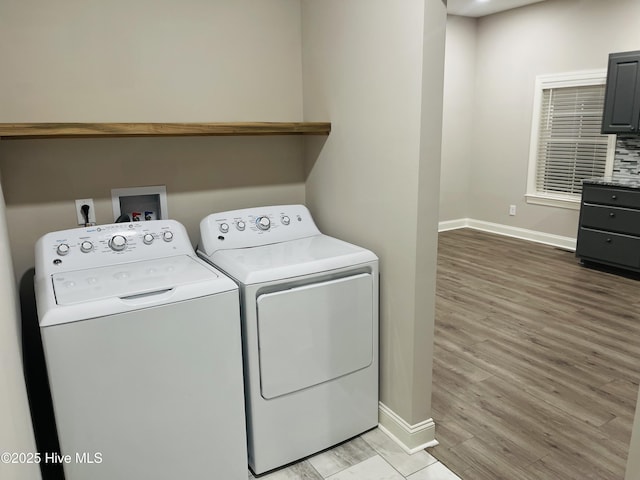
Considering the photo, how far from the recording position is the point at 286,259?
2.04 m

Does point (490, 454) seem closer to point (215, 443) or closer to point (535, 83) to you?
point (215, 443)

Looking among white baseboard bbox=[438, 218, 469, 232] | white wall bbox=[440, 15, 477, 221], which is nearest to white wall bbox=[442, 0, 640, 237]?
white wall bbox=[440, 15, 477, 221]

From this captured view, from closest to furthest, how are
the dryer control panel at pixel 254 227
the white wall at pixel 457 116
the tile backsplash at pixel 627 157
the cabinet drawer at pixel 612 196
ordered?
the dryer control panel at pixel 254 227 → the cabinet drawer at pixel 612 196 → the tile backsplash at pixel 627 157 → the white wall at pixel 457 116

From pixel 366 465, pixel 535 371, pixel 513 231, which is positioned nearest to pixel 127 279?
pixel 366 465

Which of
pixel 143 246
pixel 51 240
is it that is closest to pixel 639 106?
pixel 143 246

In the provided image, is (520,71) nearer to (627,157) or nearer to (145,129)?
(627,157)

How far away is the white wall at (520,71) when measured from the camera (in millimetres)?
4891

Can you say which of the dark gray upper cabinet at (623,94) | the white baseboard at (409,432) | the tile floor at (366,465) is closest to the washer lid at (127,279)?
the tile floor at (366,465)

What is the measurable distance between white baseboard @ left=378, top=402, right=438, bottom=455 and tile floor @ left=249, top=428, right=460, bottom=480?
0.03 m

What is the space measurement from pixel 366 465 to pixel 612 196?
375 cm

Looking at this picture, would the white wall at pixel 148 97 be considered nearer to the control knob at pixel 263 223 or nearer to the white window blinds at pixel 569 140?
the control knob at pixel 263 223

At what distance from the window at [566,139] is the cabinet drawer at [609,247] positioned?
0.78 meters

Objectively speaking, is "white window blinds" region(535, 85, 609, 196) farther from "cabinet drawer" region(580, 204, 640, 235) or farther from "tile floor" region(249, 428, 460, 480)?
"tile floor" region(249, 428, 460, 480)

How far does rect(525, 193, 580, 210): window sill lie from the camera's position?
535 cm
